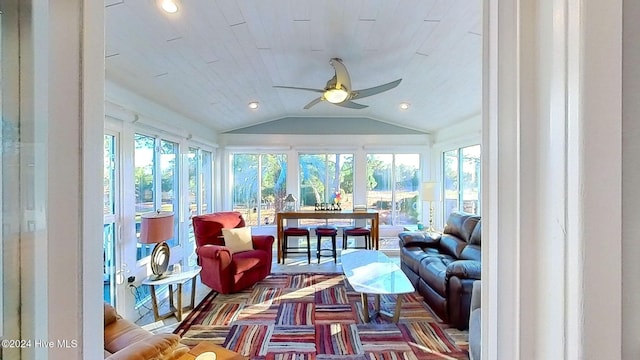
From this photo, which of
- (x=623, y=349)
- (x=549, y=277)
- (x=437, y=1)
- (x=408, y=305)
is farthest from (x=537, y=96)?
(x=408, y=305)

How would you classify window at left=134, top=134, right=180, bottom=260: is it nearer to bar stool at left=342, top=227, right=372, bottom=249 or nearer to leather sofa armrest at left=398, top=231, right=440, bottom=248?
bar stool at left=342, top=227, right=372, bottom=249

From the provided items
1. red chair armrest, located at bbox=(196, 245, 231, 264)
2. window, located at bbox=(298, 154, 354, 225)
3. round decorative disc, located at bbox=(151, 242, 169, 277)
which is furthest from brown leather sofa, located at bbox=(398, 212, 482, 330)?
round decorative disc, located at bbox=(151, 242, 169, 277)

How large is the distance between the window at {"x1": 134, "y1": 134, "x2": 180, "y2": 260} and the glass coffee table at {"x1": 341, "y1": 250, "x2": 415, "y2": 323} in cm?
238

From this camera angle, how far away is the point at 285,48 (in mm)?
3143

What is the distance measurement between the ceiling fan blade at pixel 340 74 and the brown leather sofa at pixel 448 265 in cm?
213

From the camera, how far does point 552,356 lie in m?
0.56

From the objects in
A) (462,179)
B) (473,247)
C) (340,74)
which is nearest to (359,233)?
(462,179)

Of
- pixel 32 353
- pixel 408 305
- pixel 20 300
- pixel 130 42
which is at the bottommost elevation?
pixel 408 305

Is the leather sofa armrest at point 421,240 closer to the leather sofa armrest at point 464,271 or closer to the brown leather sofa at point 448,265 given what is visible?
the brown leather sofa at point 448,265

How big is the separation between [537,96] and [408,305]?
3.58 meters

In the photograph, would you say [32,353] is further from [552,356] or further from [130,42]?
[130,42]

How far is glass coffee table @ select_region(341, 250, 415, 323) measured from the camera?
311 cm

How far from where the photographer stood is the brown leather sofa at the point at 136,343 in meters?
1.41

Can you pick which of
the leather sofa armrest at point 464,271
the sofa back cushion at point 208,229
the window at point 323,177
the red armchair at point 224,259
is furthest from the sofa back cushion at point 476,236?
the sofa back cushion at point 208,229
